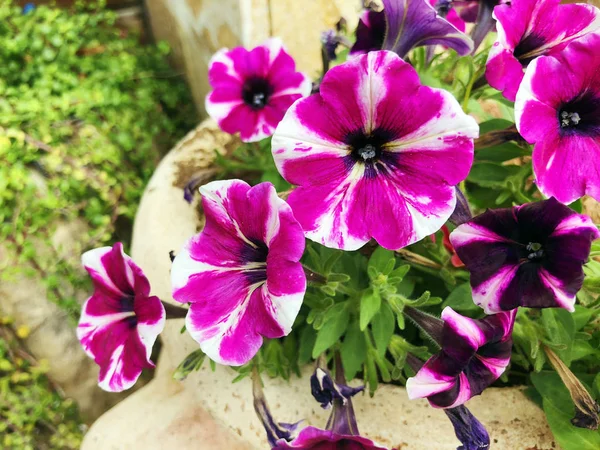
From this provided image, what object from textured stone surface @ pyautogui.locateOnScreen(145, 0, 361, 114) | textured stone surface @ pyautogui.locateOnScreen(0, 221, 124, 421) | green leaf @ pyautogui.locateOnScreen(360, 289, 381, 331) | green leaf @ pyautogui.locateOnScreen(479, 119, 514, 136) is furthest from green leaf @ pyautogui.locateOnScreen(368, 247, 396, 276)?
textured stone surface @ pyautogui.locateOnScreen(0, 221, 124, 421)

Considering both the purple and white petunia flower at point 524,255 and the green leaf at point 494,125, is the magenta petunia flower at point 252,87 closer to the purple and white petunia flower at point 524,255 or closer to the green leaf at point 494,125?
the green leaf at point 494,125

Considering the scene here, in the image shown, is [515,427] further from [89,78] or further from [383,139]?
[89,78]

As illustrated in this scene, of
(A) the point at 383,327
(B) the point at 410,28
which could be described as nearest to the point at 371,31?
(B) the point at 410,28

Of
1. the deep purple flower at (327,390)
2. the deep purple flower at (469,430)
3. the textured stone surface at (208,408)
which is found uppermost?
the deep purple flower at (327,390)

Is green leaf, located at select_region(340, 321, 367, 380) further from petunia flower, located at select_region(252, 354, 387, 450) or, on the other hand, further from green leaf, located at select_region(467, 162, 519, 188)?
green leaf, located at select_region(467, 162, 519, 188)

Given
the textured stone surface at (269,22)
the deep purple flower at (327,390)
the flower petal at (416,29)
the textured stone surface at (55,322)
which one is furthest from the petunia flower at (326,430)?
the textured stone surface at (55,322)

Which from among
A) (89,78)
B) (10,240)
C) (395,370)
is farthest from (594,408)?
(89,78)
